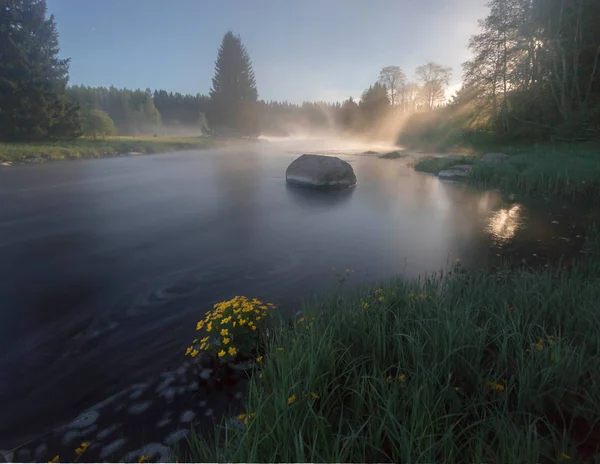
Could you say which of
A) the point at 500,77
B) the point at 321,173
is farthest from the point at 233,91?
the point at 321,173

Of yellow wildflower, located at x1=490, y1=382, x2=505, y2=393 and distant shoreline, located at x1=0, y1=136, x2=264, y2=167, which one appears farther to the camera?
distant shoreline, located at x1=0, y1=136, x2=264, y2=167

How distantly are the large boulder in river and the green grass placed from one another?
47.2ft

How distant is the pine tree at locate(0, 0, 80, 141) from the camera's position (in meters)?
30.3

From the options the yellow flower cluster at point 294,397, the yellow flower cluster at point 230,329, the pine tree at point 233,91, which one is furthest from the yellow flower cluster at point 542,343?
the pine tree at point 233,91

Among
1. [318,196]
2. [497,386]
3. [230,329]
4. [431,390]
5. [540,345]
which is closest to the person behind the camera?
[431,390]

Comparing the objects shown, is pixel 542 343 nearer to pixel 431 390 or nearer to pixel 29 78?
pixel 431 390

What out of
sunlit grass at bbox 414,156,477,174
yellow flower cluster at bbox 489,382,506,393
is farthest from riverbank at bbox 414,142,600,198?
yellow flower cluster at bbox 489,382,506,393

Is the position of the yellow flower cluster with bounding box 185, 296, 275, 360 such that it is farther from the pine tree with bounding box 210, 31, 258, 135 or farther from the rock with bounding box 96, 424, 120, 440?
the pine tree with bounding box 210, 31, 258, 135

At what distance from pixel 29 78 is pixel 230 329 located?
38596mm

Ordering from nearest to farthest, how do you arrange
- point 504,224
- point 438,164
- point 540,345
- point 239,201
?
point 540,345 → point 504,224 → point 239,201 → point 438,164

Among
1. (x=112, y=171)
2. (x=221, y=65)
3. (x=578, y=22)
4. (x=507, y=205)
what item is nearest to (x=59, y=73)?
(x=112, y=171)

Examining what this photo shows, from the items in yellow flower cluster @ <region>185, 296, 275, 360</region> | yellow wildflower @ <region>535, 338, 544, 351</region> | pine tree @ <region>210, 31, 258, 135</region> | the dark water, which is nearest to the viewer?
yellow wildflower @ <region>535, 338, 544, 351</region>

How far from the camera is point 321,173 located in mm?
18297

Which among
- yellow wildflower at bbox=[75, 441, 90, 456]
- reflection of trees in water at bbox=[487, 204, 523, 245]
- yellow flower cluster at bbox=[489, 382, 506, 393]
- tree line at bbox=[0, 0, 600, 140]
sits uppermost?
tree line at bbox=[0, 0, 600, 140]
